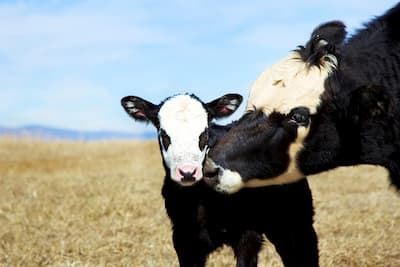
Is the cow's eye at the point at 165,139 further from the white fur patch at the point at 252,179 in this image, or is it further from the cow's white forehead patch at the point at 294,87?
the cow's white forehead patch at the point at 294,87

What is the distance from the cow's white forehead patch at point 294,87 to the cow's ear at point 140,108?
2.17 metres

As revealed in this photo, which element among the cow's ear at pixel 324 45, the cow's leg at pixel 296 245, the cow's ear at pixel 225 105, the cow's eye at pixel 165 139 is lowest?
the cow's leg at pixel 296 245

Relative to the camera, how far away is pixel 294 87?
18.7 feet

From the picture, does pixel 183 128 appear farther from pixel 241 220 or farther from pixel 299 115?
pixel 299 115

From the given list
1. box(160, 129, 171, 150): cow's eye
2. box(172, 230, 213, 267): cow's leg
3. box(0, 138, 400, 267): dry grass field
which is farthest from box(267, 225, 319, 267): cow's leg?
box(0, 138, 400, 267): dry grass field

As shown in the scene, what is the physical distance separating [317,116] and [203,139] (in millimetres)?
1674

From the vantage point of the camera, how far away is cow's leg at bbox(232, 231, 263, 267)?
7.09 m

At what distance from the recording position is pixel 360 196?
15422mm

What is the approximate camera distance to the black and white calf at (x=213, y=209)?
7094mm

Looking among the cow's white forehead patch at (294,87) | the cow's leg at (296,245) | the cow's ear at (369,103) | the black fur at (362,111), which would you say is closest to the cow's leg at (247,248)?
the cow's leg at (296,245)

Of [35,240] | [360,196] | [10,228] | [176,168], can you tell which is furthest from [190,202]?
[360,196]

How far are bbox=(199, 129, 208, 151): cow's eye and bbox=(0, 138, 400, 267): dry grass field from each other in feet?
5.55

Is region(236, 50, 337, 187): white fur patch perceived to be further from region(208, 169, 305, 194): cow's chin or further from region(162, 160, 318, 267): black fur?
region(162, 160, 318, 267): black fur

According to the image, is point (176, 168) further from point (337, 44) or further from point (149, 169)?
point (149, 169)
